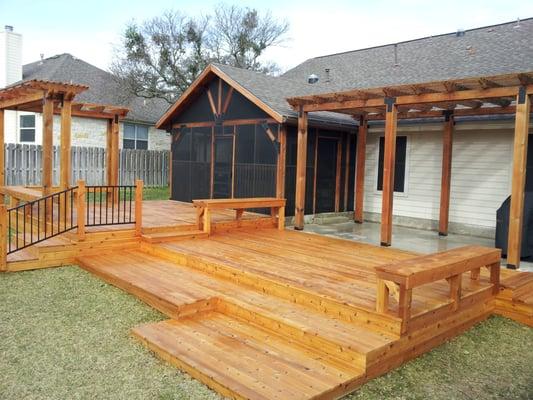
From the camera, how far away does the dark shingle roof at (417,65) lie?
10.1 m

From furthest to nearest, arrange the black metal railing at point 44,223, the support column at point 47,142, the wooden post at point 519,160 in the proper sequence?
the support column at point 47,142, the black metal railing at point 44,223, the wooden post at point 519,160

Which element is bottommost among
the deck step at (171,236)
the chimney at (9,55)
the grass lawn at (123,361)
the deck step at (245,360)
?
the grass lawn at (123,361)

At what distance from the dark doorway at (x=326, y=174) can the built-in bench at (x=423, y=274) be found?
5.82m

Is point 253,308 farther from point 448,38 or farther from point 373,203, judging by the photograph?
point 448,38

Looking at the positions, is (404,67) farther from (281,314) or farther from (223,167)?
(281,314)

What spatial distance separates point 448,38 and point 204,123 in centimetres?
689

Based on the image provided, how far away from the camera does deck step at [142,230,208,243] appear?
7578mm

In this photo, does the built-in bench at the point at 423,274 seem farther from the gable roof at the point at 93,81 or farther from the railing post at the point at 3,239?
the gable roof at the point at 93,81

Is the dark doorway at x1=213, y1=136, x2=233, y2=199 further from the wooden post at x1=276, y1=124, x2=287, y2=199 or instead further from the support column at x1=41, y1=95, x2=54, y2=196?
the support column at x1=41, y1=95, x2=54, y2=196

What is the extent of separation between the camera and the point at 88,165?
1745cm

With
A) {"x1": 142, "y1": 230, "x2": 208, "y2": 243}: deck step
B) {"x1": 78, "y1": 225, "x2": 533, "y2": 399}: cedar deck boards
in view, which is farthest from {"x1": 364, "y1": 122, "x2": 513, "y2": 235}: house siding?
{"x1": 142, "y1": 230, "x2": 208, "y2": 243}: deck step

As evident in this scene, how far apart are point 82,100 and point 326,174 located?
13.1 meters

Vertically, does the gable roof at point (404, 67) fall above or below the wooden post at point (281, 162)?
above

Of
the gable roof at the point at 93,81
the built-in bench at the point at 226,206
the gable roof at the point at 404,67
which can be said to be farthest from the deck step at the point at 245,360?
the gable roof at the point at 93,81
